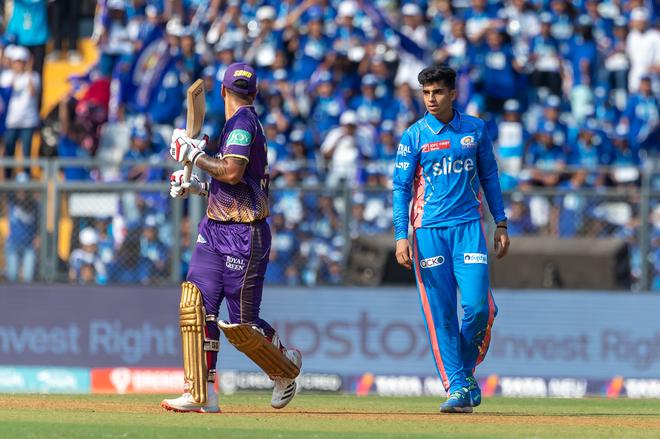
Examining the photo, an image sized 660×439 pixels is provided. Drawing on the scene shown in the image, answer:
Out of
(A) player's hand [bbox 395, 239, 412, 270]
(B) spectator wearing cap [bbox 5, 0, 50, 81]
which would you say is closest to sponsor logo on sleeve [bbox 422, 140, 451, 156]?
(A) player's hand [bbox 395, 239, 412, 270]

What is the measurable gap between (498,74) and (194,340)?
11244 millimetres

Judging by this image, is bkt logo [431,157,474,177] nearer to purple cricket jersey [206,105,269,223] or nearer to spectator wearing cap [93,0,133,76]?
purple cricket jersey [206,105,269,223]

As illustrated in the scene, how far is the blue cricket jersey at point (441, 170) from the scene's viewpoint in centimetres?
1015

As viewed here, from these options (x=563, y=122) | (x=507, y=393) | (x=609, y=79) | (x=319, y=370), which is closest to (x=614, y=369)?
(x=507, y=393)

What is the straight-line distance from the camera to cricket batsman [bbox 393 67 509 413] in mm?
10117

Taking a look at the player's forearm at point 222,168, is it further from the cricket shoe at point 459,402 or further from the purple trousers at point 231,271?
the cricket shoe at point 459,402

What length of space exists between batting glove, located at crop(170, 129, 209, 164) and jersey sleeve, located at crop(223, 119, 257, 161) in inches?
7.2

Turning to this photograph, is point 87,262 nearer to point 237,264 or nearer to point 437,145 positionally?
point 237,264

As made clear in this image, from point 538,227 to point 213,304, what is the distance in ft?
23.1

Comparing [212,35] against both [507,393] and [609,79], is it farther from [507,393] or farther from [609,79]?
[507,393]

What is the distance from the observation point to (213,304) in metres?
9.70

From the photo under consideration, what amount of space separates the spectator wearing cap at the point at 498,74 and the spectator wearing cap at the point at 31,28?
6.69 meters

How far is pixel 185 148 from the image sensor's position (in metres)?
9.52

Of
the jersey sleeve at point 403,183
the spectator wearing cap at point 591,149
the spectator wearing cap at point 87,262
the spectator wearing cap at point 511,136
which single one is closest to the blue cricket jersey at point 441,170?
the jersey sleeve at point 403,183
